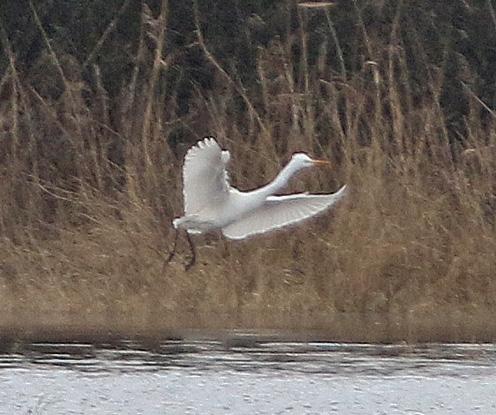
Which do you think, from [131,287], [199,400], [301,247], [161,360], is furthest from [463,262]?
[199,400]

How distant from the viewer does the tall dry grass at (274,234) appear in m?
12.6

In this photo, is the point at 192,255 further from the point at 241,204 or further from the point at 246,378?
the point at 246,378

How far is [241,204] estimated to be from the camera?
11.9 metres

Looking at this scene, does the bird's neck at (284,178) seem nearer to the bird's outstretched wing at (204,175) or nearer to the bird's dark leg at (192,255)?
the bird's outstretched wing at (204,175)

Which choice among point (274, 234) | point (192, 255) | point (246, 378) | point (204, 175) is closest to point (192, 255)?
point (192, 255)

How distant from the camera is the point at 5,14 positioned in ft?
55.0

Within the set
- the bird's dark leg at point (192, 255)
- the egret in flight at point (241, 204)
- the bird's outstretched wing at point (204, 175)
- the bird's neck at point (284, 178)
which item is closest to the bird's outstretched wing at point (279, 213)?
the egret in flight at point (241, 204)

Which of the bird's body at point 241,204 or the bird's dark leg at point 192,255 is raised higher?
the bird's body at point 241,204

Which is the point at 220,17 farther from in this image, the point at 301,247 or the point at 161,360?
the point at 161,360

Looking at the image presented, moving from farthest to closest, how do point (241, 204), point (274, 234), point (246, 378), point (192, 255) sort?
1. point (274, 234)
2. point (192, 255)
3. point (241, 204)
4. point (246, 378)

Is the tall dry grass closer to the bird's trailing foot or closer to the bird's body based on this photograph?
the bird's trailing foot

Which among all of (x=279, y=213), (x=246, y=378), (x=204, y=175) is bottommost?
(x=246, y=378)

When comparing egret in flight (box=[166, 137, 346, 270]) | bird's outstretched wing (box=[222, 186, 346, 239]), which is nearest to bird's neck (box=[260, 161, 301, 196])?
egret in flight (box=[166, 137, 346, 270])

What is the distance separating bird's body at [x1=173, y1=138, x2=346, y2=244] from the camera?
11.8 meters
